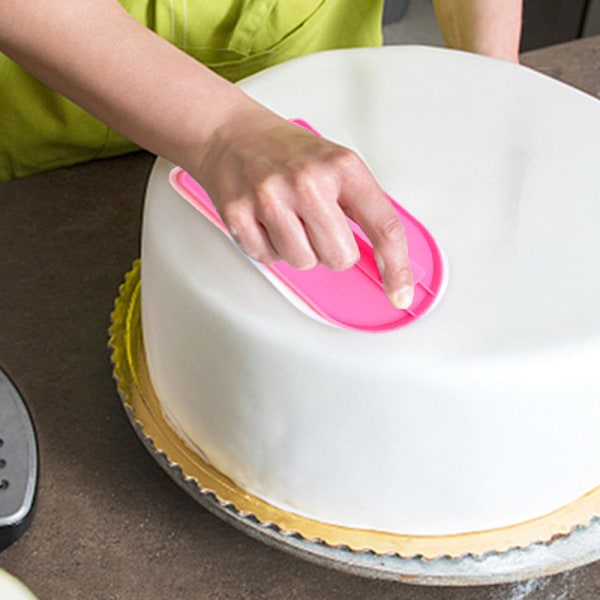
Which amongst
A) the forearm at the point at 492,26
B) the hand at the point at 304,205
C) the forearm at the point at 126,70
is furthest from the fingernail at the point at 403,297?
the forearm at the point at 492,26

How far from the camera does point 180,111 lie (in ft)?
2.21

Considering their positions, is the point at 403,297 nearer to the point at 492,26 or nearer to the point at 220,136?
the point at 220,136

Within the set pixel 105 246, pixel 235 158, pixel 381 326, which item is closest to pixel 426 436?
pixel 381 326

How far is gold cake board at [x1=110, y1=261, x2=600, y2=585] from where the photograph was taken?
0.70 m

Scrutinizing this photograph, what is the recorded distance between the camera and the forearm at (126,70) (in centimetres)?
67

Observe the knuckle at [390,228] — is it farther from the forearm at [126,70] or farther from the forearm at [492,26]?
the forearm at [492,26]

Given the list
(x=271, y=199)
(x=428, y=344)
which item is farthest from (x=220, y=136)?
(x=428, y=344)

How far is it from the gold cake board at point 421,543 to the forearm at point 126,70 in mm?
252

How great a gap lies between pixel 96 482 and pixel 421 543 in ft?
0.92

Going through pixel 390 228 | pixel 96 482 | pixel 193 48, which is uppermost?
pixel 390 228

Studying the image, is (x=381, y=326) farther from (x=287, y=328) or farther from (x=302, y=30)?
(x=302, y=30)

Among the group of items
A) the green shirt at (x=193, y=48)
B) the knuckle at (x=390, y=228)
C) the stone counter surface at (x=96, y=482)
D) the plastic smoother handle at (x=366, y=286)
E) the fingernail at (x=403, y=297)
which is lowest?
the stone counter surface at (x=96, y=482)

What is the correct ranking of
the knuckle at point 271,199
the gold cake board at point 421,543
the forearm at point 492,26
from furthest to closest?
the forearm at point 492,26, the gold cake board at point 421,543, the knuckle at point 271,199

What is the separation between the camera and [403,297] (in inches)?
25.0
